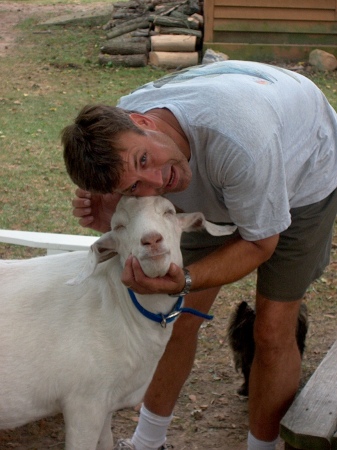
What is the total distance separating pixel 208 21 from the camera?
13133 mm

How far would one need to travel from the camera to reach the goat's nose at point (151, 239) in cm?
281

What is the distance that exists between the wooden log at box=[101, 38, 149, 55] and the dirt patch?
7.94 metres

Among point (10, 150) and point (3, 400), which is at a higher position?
point (3, 400)

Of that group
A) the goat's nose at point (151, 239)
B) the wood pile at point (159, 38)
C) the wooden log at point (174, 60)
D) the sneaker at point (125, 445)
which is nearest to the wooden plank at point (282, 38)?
the wood pile at point (159, 38)

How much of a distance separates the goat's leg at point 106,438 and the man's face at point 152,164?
1325 mm

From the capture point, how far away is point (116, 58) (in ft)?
42.2

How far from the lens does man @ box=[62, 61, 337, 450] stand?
271 centimetres

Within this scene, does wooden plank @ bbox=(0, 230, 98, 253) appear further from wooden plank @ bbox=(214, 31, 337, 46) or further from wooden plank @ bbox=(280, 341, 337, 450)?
wooden plank @ bbox=(214, 31, 337, 46)

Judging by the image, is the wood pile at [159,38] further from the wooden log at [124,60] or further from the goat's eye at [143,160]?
the goat's eye at [143,160]

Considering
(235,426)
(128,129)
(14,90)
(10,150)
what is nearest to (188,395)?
(235,426)

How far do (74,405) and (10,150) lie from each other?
577 centimetres

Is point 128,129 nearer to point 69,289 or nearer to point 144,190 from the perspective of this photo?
point 144,190

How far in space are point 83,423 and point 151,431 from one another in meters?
0.69

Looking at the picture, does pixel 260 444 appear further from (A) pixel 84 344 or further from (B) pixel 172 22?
(B) pixel 172 22
